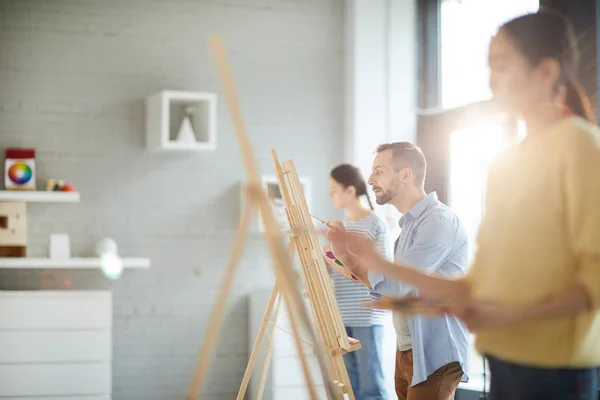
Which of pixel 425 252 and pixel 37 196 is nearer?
pixel 425 252

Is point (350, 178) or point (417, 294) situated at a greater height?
point (350, 178)

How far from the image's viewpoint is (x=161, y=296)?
5.39 m

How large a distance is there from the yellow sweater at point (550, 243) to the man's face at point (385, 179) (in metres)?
1.79

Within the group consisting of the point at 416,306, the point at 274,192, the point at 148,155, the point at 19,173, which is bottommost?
the point at 416,306

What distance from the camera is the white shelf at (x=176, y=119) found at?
5125 mm

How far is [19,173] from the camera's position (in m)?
5.04

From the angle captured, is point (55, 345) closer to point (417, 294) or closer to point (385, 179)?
point (385, 179)

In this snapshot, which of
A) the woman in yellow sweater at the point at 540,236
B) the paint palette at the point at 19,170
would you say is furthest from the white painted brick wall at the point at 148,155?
the woman in yellow sweater at the point at 540,236

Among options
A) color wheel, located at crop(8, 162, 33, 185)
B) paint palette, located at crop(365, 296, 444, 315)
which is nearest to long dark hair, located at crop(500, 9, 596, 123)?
paint palette, located at crop(365, 296, 444, 315)

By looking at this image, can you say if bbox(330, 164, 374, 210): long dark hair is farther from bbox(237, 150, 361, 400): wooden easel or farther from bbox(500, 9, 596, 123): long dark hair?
bbox(500, 9, 596, 123): long dark hair

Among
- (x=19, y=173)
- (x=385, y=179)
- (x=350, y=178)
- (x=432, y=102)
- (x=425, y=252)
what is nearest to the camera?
(x=425, y=252)

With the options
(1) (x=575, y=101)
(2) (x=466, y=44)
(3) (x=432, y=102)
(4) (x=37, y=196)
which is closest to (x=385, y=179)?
(1) (x=575, y=101)

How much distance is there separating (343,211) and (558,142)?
417cm

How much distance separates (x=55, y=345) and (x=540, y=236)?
374cm
